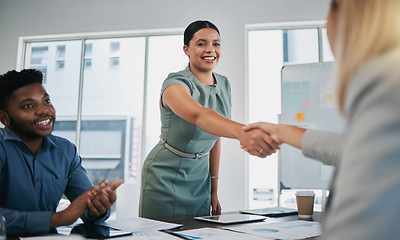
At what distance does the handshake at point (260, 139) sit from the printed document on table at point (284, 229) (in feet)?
1.02

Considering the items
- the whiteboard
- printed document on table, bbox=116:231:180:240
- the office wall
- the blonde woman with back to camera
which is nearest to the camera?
the blonde woman with back to camera

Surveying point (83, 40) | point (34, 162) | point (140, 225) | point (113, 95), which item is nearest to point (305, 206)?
point (140, 225)

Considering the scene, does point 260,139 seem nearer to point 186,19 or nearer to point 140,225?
point 140,225

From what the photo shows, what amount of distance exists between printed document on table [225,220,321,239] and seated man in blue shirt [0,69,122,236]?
47 cm

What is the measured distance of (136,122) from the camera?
4.38 m

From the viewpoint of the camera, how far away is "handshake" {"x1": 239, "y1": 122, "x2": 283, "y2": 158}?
143 centimetres

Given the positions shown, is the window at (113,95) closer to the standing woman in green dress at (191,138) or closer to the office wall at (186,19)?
the office wall at (186,19)

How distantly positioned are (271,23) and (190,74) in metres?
2.60

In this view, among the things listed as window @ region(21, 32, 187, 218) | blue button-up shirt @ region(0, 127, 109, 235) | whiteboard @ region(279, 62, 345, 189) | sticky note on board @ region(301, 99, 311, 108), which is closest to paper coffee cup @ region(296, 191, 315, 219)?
blue button-up shirt @ region(0, 127, 109, 235)

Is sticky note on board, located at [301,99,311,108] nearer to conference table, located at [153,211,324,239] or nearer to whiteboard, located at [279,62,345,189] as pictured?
whiteboard, located at [279,62,345,189]

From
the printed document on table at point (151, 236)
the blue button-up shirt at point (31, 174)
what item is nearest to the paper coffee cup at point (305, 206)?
the printed document on table at point (151, 236)

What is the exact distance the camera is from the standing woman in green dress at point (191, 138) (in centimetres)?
151

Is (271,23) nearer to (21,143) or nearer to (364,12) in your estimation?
(21,143)

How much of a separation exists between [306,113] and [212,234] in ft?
7.73
